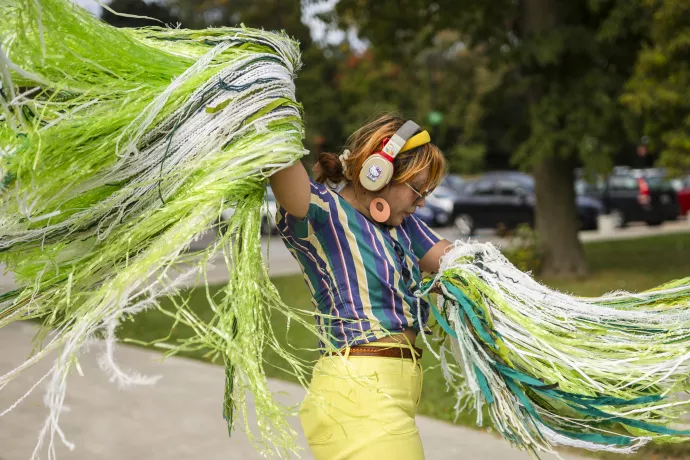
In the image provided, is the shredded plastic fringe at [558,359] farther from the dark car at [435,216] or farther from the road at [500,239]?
the dark car at [435,216]

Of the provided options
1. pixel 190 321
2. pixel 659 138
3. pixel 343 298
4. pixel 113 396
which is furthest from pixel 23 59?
pixel 659 138

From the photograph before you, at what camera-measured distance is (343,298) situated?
259 centimetres

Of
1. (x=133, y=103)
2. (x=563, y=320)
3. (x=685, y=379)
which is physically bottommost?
(x=685, y=379)

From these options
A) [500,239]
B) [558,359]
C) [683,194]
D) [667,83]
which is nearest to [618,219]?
[683,194]

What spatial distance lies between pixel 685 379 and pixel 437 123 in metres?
17.5

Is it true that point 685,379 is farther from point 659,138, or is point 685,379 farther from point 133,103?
point 659,138

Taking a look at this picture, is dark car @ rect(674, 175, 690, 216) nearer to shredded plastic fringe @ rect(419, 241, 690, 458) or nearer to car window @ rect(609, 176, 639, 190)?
car window @ rect(609, 176, 639, 190)

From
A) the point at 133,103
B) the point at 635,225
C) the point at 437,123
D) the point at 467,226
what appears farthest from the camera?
the point at 635,225

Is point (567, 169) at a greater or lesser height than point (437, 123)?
lesser

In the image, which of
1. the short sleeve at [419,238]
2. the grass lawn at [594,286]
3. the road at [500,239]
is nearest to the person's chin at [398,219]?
the short sleeve at [419,238]

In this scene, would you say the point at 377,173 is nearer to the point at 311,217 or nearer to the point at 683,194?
the point at 311,217

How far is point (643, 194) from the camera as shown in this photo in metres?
24.0

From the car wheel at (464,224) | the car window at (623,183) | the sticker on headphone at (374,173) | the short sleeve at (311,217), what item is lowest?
the short sleeve at (311,217)

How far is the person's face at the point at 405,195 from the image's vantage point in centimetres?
270
